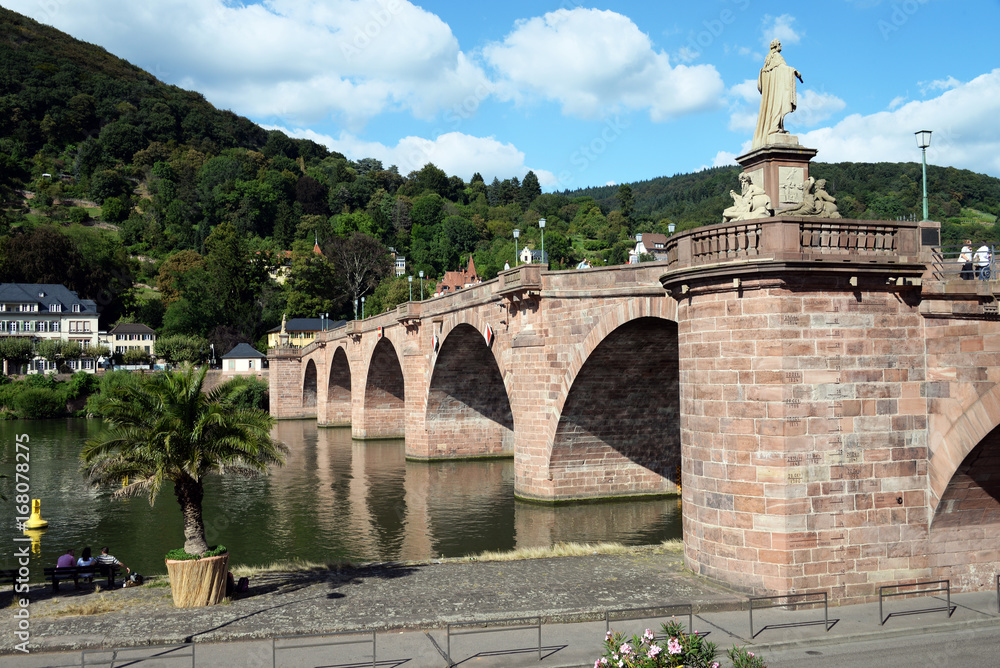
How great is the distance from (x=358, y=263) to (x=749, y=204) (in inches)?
4358

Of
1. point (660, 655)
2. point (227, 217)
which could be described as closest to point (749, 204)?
point (660, 655)

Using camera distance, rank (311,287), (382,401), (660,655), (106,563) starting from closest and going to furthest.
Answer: (660,655)
(106,563)
(382,401)
(311,287)

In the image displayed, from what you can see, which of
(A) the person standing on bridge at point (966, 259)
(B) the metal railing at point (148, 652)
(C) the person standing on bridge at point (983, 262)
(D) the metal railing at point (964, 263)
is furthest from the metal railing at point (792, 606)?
(B) the metal railing at point (148, 652)

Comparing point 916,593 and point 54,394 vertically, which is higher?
point 54,394

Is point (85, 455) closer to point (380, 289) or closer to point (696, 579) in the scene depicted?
point (696, 579)

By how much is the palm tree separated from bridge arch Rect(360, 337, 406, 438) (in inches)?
1572

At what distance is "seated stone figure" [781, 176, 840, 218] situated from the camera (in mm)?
17141

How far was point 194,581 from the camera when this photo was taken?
16.0 m

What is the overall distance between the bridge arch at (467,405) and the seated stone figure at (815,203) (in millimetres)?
26343

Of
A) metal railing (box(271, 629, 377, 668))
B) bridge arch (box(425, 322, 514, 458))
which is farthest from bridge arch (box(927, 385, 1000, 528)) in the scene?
bridge arch (box(425, 322, 514, 458))

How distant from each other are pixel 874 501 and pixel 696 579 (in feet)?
13.2

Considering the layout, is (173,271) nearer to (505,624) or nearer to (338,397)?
(338,397)

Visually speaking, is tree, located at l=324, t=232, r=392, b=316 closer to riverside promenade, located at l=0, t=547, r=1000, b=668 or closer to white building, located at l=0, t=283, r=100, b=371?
white building, located at l=0, t=283, r=100, b=371

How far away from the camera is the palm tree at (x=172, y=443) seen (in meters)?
16.6
